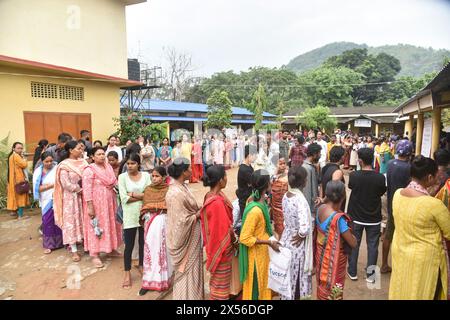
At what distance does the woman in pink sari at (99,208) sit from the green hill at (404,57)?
71719 mm

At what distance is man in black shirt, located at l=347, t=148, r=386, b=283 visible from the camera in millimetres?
3371

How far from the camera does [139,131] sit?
10266mm

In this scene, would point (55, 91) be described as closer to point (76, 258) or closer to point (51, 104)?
point (51, 104)

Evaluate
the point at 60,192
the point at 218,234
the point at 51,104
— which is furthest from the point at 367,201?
the point at 51,104

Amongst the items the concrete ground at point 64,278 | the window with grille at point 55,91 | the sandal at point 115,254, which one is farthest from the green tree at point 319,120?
the sandal at point 115,254

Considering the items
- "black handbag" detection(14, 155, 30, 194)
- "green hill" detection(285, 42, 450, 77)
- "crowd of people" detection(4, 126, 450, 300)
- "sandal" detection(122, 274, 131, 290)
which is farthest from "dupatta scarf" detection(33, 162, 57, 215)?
"green hill" detection(285, 42, 450, 77)

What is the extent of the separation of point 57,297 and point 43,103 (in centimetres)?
676

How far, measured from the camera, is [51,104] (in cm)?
866

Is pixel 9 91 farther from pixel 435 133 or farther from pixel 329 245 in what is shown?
pixel 435 133

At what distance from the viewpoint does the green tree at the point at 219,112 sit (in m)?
20.4

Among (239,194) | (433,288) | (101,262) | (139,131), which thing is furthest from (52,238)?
(139,131)

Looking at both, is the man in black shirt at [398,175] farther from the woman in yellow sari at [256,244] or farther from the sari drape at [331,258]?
the woman in yellow sari at [256,244]

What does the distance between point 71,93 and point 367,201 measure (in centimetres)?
888

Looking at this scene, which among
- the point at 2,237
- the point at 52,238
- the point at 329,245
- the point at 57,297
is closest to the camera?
the point at 329,245
